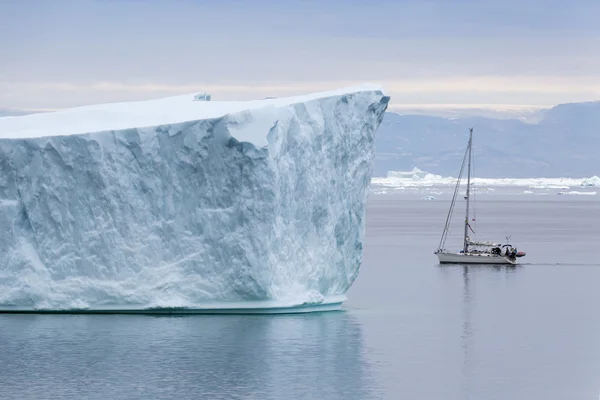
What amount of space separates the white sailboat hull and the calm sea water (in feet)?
39.3

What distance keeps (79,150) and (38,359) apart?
4.92 m

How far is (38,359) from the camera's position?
69.2 ft

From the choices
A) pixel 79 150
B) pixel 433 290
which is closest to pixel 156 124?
pixel 79 150

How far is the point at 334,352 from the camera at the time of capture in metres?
22.2

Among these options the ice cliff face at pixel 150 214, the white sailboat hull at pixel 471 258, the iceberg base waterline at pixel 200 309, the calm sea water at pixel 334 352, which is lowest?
the calm sea water at pixel 334 352

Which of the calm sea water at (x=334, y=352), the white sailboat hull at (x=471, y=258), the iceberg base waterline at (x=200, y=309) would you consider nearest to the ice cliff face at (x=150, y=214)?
the iceberg base waterline at (x=200, y=309)

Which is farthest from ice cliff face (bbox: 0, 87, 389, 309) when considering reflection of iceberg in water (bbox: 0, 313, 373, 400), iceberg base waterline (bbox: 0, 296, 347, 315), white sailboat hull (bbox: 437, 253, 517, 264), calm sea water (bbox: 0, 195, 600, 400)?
white sailboat hull (bbox: 437, 253, 517, 264)

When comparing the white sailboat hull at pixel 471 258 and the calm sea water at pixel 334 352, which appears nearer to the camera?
the calm sea water at pixel 334 352

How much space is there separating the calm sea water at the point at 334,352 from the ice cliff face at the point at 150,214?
787 mm

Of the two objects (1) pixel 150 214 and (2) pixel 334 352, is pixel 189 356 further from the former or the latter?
(1) pixel 150 214

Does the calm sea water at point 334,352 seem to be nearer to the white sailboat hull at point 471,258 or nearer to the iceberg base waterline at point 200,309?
the iceberg base waterline at point 200,309

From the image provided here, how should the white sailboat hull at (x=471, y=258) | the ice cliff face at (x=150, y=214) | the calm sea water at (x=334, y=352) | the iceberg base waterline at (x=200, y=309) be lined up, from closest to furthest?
1. the calm sea water at (x=334, y=352)
2. the ice cliff face at (x=150, y=214)
3. the iceberg base waterline at (x=200, y=309)
4. the white sailboat hull at (x=471, y=258)

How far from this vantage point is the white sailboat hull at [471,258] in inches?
1829

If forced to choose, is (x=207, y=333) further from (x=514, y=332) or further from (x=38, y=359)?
(x=514, y=332)
